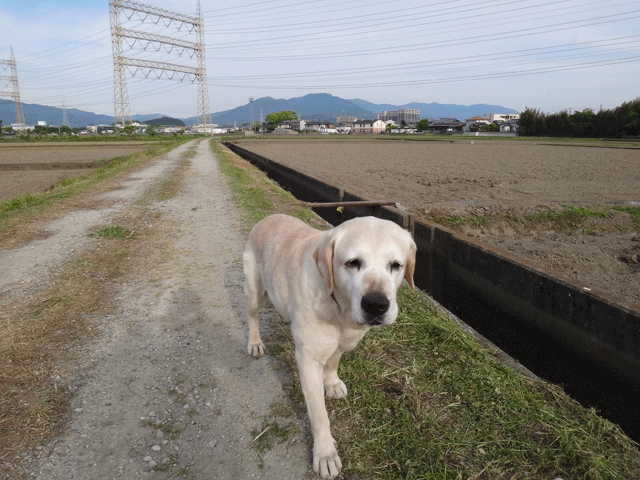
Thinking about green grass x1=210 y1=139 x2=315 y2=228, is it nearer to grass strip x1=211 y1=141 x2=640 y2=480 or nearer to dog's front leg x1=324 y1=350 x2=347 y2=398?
grass strip x1=211 y1=141 x2=640 y2=480

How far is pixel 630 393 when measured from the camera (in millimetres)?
3537

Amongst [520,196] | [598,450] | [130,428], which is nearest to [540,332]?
[598,450]

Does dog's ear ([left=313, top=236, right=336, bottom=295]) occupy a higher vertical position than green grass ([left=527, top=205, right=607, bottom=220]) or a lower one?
higher

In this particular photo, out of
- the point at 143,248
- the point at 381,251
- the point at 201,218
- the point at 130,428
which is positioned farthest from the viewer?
the point at 201,218

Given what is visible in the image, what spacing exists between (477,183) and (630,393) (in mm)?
12063

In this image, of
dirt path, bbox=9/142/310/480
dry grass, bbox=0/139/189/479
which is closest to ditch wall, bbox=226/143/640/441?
dirt path, bbox=9/142/310/480

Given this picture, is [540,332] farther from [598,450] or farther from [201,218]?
[201,218]

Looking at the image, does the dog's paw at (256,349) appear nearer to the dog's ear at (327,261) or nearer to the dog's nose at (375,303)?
the dog's ear at (327,261)

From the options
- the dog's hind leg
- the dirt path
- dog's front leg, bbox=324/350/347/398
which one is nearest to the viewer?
the dirt path

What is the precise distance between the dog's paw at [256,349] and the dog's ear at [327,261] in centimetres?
151

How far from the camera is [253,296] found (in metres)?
3.54

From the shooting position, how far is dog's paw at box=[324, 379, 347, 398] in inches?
118

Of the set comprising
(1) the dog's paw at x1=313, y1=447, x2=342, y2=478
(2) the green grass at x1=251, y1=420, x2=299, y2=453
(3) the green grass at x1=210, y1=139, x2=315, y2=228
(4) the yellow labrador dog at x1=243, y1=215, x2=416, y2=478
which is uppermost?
(4) the yellow labrador dog at x1=243, y1=215, x2=416, y2=478

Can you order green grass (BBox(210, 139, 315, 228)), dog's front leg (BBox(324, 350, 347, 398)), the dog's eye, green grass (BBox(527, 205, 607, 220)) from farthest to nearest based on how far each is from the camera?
green grass (BBox(527, 205, 607, 220)) < green grass (BBox(210, 139, 315, 228)) < dog's front leg (BBox(324, 350, 347, 398)) < the dog's eye
